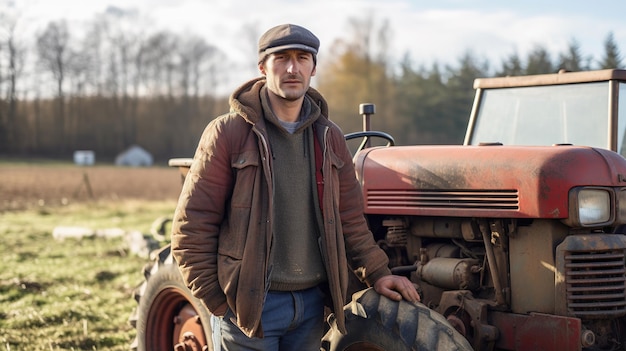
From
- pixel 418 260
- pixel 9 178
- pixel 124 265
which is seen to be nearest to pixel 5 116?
pixel 9 178

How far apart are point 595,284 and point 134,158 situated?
2116 inches

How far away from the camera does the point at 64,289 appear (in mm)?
8352

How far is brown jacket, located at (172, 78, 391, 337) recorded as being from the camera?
3055mm

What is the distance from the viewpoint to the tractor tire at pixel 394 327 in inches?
141

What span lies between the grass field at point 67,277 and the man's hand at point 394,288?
322cm

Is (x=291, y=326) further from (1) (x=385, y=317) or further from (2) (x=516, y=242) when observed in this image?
(2) (x=516, y=242)

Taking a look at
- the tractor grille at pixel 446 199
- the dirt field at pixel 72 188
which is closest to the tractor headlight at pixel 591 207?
the tractor grille at pixel 446 199

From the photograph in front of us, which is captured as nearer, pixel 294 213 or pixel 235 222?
pixel 235 222

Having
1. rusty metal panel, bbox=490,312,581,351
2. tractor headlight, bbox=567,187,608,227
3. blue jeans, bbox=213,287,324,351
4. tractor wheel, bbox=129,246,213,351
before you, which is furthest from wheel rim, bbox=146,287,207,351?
tractor headlight, bbox=567,187,608,227

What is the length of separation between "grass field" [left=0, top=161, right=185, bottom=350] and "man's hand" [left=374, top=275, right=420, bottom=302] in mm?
3217

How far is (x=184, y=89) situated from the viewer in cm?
5988

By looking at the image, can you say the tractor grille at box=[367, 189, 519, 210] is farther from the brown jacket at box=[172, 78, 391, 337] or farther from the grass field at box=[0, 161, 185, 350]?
the grass field at box=[0, 161, 185, 350]

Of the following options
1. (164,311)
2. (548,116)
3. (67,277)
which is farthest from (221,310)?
(67,277)

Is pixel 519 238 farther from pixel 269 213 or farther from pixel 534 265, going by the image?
pixel 269 213
